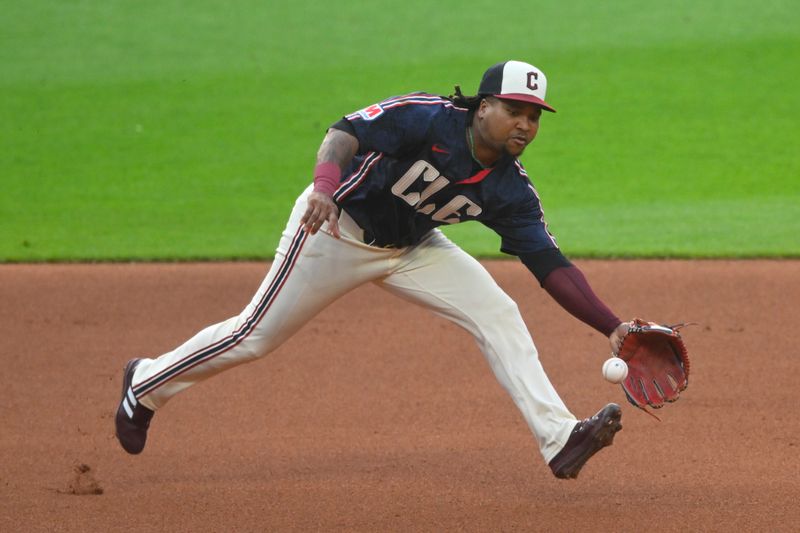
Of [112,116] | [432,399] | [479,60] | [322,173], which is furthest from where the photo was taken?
[479,60]

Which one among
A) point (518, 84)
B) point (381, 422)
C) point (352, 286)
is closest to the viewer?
point (518, 84)

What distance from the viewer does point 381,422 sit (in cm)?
635

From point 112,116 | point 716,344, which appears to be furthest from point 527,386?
point 112,116

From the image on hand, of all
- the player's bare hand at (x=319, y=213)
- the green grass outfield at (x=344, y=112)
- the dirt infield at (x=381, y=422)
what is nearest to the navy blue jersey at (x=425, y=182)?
the player's bare hand at (x=319, y=213)

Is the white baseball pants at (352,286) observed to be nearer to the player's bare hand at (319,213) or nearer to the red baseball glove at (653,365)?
the red baseball glove at (653,365)

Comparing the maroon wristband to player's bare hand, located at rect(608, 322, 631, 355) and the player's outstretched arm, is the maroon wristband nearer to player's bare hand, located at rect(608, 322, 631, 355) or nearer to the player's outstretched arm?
the player's outstretched arm

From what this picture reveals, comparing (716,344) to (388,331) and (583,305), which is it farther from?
(583,305)

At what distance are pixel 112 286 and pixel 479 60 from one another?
8.54 meters

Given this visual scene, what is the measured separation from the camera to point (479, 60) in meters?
16.6

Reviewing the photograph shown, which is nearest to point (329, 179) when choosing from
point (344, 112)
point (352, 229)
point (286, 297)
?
point (352, 229)

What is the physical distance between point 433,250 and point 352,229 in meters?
0.41

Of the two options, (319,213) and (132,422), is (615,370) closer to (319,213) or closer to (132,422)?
(319,213)

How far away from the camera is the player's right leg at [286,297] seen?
5109 mm

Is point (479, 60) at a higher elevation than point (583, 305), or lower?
higher
